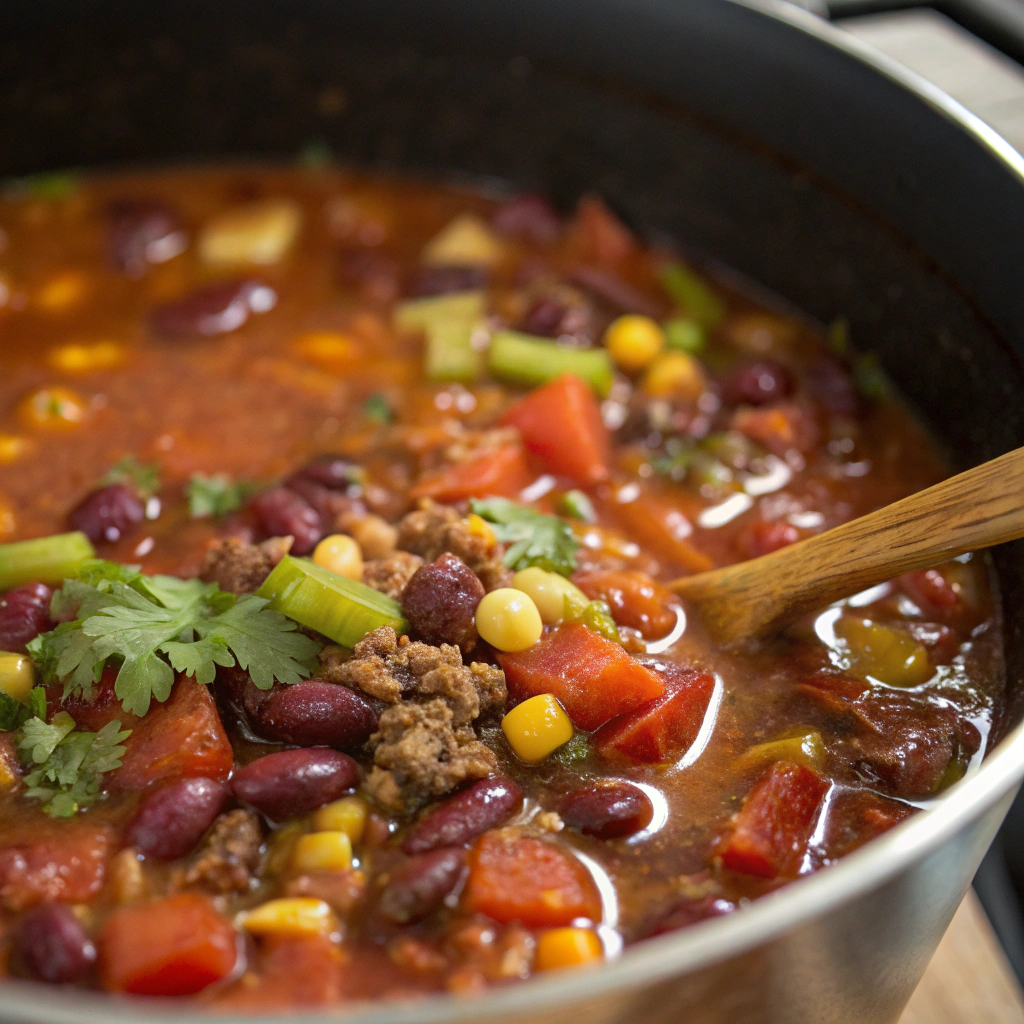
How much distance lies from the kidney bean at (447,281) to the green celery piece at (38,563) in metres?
1.61

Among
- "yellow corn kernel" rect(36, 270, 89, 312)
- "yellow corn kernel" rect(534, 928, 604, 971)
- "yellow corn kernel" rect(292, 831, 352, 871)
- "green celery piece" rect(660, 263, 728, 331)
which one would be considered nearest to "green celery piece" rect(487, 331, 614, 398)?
"green celery piece" rect(660, 263, 728, 331)

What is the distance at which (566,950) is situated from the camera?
7.09 ft

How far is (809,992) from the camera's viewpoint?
202cm

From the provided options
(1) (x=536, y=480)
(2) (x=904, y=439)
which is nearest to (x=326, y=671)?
(1) (x=536, y=480)

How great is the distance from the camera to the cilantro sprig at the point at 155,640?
2512 millimetres

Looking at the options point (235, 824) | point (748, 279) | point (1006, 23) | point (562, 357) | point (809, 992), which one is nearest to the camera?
point (809, 992)

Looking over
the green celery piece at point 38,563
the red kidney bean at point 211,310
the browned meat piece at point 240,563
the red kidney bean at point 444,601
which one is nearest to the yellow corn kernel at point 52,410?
the red kidney bean at point 211,310

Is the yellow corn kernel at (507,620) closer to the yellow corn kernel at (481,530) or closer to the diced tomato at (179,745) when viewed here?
the yellow corn kernel at (481,530)

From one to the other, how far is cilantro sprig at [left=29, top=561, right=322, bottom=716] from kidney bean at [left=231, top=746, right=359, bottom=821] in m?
0.22

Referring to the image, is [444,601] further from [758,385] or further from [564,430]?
[758,385]

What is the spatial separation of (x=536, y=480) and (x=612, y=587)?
0.59 meters

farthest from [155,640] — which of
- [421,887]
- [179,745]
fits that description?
[421,887]

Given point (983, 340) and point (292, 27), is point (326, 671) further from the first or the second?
point (292, 27)

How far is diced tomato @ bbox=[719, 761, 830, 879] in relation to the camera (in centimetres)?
238
